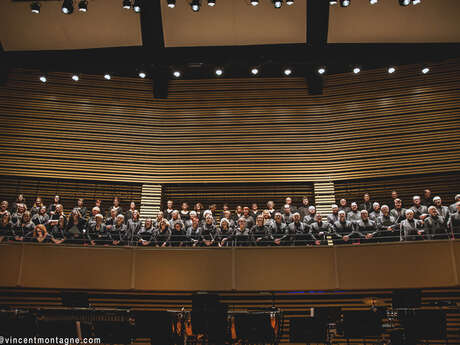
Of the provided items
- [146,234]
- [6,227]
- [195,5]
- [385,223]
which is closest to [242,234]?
[146,234]

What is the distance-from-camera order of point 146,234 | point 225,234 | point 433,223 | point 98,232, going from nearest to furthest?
point 433,223 → point 225,234 → point 98,232 → point 146,234

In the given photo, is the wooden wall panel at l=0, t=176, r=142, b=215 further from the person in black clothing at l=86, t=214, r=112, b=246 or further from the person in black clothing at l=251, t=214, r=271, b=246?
the person in black clothing at l=251, t=214, r=271, b=246

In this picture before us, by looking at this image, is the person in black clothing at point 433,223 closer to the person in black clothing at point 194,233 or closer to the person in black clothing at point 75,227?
the person in black clothing at point 194,233

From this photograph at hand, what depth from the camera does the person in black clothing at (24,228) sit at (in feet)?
24.8

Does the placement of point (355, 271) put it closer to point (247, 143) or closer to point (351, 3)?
point (247, 143)

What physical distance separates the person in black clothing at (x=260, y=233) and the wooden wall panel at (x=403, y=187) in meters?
3.16

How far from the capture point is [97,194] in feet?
34.7

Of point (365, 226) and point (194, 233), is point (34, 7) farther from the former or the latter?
point (365, 226)

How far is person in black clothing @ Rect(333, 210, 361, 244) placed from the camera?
294 inches

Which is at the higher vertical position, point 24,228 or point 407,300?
point 24,228

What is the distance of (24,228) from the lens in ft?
25.5

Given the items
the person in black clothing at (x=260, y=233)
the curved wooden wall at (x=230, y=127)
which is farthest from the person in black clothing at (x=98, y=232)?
the curved wooden wall at (x=230, y=127)

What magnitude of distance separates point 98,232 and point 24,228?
1.31 m

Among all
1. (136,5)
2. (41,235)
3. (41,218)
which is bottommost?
(41,235)
